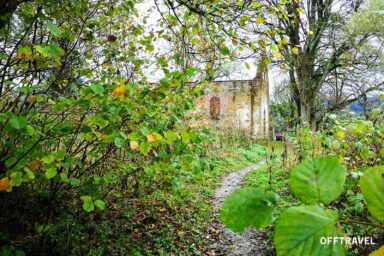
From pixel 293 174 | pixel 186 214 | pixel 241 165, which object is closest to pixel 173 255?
pixel 186 214

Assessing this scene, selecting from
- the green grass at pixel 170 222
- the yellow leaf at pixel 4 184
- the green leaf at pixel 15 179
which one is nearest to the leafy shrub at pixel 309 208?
the green leaf at pixel 15 179

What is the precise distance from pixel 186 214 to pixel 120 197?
1.37m

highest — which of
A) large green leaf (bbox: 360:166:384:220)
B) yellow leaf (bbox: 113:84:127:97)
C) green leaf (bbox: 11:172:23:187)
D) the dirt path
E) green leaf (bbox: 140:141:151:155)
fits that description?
yellow leaf (bbox: 113:84:127:97)

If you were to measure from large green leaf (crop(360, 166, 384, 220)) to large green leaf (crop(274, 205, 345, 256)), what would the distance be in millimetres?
55

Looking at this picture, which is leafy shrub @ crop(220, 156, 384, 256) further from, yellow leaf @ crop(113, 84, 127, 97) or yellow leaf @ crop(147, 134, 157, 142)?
yellow leaf @ crop(113, 84, 127, 97)

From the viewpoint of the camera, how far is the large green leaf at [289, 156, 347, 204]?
384 mm

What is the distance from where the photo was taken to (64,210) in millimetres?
3662

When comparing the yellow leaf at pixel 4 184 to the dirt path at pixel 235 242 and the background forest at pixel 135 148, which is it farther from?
the dirt path at pixel 235 242

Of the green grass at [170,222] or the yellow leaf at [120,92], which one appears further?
the green grass at [170,222]

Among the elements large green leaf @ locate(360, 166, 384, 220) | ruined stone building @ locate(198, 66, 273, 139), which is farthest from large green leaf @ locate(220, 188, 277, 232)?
ruined stone building @ locate(198, 66, 273, 139)

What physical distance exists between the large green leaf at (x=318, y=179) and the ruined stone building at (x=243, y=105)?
67.3 ft

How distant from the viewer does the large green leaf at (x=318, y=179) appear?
0.38m

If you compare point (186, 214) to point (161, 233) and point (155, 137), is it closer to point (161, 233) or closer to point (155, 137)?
point (161, 233)

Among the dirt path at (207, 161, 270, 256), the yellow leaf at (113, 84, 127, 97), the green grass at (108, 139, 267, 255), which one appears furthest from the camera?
the dirt path at (207, 161, 270, 256)
